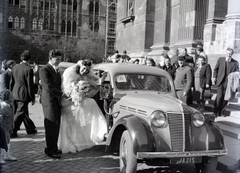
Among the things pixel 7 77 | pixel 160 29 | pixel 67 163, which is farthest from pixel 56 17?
pixel 67 163

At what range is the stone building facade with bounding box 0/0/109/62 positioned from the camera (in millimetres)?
64062

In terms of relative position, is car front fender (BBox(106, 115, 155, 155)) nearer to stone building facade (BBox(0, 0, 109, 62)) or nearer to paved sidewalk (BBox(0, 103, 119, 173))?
paved sidewalk (BBox(0, 103, 119, 173))

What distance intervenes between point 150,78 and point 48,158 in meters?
2.68

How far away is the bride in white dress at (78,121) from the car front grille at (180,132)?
6.10 feet

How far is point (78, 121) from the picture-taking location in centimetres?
605

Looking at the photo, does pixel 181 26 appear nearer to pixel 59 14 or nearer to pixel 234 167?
pixel 234 167

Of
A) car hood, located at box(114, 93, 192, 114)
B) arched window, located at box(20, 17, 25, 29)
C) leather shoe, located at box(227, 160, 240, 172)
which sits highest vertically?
arched window, located at box(20, 17, 25, 29)

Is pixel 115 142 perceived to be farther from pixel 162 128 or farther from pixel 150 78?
pixel 150 78

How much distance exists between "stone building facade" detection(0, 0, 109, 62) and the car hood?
59.1m

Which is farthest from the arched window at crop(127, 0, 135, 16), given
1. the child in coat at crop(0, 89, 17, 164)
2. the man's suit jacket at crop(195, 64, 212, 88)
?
the child in coat at crop(0, 89, 17, 164)

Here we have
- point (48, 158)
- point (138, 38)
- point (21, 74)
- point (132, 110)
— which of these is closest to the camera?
point (132, 110)

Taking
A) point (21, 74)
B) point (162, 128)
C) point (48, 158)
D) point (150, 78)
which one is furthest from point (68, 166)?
point (21, 74)

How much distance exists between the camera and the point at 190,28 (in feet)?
45.3

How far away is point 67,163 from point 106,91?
166cm
